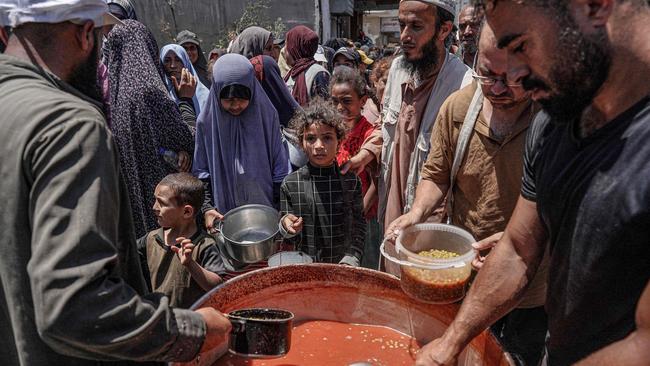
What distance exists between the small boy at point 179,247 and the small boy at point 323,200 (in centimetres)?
57

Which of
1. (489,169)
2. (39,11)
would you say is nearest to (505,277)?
(489,169)

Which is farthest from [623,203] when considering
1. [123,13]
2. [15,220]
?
[123,13]

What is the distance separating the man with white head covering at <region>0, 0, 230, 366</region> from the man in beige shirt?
116 cm

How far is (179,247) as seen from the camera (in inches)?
88.0

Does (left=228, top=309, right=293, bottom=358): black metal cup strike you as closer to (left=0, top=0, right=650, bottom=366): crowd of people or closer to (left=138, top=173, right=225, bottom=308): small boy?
(left=0, top=0, right=650, bottom=366): crowd of people

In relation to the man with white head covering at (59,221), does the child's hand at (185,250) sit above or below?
below

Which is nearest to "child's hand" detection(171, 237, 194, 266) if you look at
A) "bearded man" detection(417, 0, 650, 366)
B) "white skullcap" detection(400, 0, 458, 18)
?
"bearded man" detection(417, 0, 650, 366)

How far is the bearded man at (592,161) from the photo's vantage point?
1072 millimetres

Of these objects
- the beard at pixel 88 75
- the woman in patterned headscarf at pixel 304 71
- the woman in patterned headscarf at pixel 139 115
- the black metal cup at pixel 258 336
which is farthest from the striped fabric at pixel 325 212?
the woman in patterned headscarf at pixel 304 71

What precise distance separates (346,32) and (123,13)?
17.0 m

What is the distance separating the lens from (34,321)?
1092 mm

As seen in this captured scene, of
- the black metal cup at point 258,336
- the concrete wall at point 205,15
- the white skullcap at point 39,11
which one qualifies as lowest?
the concrete wall at point 205,15

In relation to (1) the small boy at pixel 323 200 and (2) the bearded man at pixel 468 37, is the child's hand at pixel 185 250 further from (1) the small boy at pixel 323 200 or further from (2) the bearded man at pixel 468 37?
(2) the bearded man at pixel 468 37

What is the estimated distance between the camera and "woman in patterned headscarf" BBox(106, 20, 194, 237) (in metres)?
3.06
